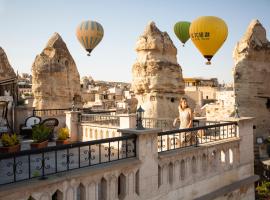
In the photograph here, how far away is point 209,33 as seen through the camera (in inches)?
667

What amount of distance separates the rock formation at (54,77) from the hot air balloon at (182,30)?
39.9 feet

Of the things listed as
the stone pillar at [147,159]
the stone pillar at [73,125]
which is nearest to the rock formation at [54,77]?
the stone pillar at [73,125]

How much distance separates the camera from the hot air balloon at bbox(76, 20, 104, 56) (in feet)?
77.4

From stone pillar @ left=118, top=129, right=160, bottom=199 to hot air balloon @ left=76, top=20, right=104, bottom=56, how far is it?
62.2ft

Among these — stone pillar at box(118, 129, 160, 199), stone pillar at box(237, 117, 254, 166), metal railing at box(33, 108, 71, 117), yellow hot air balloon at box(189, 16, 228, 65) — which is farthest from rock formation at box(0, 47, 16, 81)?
stone pillar at box(118, 129, 160, 199)

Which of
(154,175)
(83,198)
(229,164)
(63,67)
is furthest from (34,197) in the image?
(63,67)

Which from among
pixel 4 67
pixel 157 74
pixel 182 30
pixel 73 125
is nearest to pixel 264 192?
pixel 73 125

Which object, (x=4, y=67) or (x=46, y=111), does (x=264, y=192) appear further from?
(x=4, y=67)

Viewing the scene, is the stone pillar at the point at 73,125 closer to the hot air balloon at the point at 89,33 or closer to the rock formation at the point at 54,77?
the hot air balloon at the point at 89,33

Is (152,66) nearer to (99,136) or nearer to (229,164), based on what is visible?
(99,136)

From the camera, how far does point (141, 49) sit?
27.0 m

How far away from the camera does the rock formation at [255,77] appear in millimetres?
29422

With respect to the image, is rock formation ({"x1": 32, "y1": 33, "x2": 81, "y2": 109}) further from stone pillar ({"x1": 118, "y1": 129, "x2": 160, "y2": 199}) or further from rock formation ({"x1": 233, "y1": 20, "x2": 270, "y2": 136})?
stone pillar ({"x1": 118, "y1": 129, "x2": 160, "y2": 199})

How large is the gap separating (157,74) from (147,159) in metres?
21.0
